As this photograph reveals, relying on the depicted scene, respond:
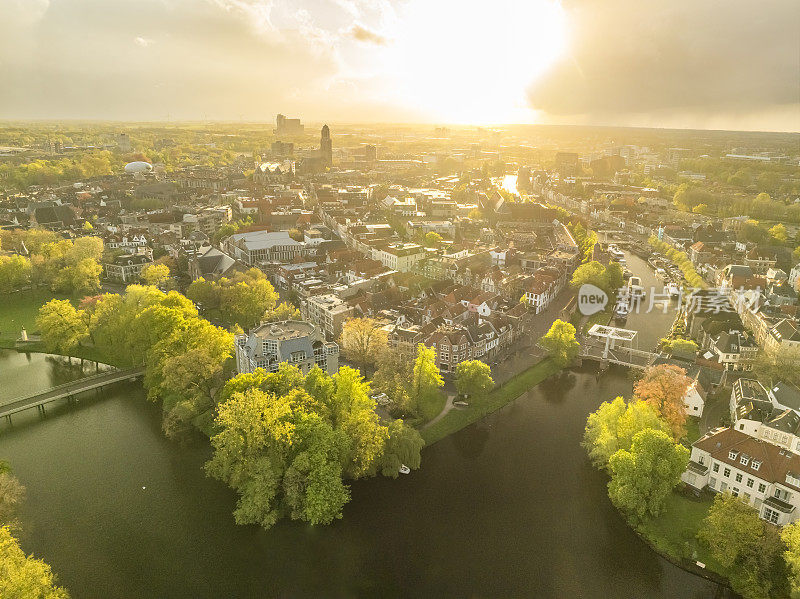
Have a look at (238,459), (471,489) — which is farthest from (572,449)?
(238,459)

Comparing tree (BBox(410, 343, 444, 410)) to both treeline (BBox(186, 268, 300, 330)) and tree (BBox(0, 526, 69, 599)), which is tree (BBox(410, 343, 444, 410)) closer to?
treeline (BBox(186, 268, 300, 330))

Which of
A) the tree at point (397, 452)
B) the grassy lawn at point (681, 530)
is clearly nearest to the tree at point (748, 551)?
the grassy lawn at point (681, 530)

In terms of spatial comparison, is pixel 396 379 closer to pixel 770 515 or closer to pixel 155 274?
pixel 770 515

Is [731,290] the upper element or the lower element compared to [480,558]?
upper

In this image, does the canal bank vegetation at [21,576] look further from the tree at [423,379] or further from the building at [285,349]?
the tree at [423,379]

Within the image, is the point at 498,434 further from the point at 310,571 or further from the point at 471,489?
Answer: the point at 310,571

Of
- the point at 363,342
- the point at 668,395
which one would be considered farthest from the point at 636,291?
the point at 363,342
